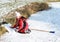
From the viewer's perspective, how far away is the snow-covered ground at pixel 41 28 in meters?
3.14

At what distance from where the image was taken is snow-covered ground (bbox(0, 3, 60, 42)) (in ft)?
10.3

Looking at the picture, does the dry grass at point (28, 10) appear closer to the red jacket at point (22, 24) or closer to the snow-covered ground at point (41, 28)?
the snow-covered ground at point (41, 28)

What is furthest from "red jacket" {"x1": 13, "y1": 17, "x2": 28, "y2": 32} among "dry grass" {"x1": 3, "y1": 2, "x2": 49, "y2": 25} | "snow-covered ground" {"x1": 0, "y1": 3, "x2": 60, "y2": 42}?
"dry grass" {"x1": 3, "y1": 2, "x2": 49, "y2": 25}

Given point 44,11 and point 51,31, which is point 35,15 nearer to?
point 44,11

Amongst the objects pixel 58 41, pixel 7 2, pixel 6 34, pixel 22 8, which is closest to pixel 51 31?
pixel 58 41

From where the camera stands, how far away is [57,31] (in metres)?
3.57

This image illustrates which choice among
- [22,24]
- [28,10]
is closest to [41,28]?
[22,24]

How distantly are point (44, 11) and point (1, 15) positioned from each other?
1342mm

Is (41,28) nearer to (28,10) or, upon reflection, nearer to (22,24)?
(22,24)

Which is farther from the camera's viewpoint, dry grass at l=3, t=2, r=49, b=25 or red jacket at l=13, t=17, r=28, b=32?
dry grass at l=3, t=2, r=49, b=25

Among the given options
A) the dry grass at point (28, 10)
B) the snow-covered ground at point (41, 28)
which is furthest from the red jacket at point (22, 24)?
the dry grass at point (28, 10)

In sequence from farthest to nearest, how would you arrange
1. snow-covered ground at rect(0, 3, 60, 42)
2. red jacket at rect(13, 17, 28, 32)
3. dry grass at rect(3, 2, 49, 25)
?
dry grass at rect(3, 2, 49, 25)
red jacket at rect(13, 17, 28, 32)
snow-covered ground at rect(0, 3, 60, 42)

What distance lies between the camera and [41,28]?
12.2ft

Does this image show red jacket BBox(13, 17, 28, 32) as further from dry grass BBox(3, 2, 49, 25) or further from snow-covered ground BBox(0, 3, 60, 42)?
dry grass BBox(3, 2, 49, 25)
